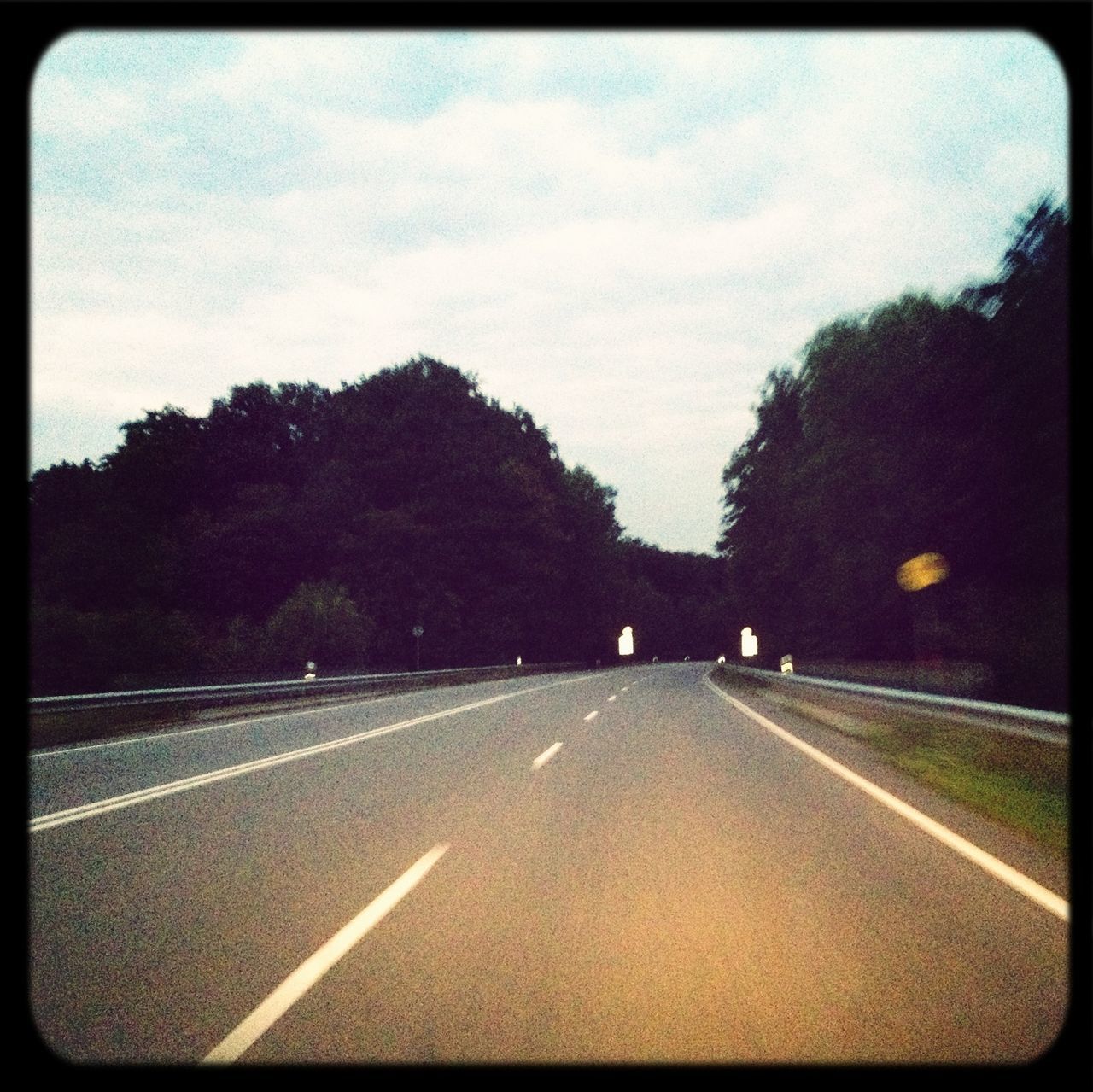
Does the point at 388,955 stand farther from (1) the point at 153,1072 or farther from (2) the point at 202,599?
(2) the point at 202,599

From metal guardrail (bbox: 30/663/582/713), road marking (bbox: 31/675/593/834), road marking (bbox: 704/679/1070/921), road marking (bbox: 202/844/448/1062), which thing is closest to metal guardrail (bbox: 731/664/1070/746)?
road marking (bbox: 704/679/1070/921)

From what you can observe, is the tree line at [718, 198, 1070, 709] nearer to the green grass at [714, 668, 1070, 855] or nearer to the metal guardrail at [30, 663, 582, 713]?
the green grass at [714, 668, 1070, 855]

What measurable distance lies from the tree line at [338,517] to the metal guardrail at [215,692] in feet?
44.2

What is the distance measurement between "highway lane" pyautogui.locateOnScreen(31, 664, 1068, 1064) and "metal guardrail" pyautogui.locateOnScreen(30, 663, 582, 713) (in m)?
7.35

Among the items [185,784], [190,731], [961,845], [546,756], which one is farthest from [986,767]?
[190,731]

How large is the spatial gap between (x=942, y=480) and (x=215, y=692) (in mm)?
19037

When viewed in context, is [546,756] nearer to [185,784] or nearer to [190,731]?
[185,784]

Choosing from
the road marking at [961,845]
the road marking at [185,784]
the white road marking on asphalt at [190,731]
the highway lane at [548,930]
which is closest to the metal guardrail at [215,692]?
the white road marking on asphalt at [190,731]

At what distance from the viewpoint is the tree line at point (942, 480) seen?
1608cm

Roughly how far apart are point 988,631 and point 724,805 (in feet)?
59.0

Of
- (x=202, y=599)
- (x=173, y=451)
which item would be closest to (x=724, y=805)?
(x=202, y=599)

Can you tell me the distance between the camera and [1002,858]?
7.19m

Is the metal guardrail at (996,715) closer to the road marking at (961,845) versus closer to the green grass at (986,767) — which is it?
the green grass at (986,767)

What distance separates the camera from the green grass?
829cm
